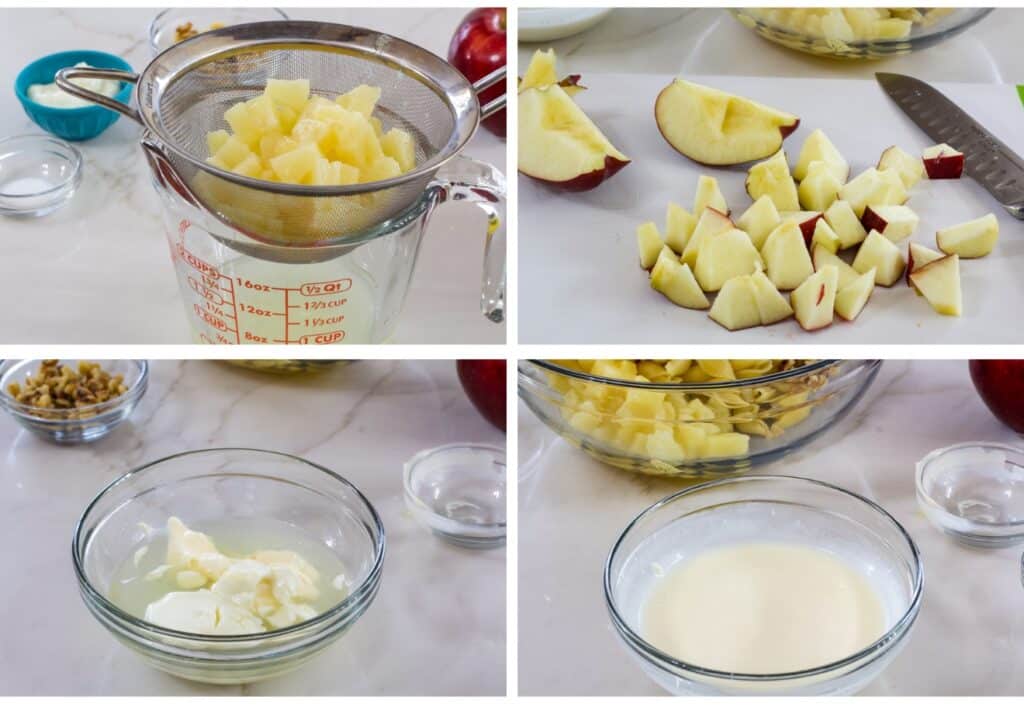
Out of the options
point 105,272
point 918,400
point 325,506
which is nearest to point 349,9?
point 105,272

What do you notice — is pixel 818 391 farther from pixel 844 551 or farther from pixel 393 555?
pixel 393 555

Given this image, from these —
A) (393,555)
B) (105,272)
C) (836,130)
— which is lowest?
(393,555)

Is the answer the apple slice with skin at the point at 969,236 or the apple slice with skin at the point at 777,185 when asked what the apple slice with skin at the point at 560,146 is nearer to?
the apple slice with skin at the point at 777,185

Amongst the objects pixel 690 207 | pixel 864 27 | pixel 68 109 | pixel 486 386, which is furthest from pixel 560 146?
pixel 68 109

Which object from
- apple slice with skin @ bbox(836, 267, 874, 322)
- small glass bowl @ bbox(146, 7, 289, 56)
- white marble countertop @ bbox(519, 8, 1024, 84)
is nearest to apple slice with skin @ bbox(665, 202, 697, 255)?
apple slice with skin @ bbox(836, 267, 874, 322)

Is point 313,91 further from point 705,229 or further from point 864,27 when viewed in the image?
point 864,27

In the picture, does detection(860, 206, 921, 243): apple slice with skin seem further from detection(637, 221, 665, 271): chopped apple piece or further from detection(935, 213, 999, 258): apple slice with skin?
detection(637, 221, 665, 271): chopped apple piece
